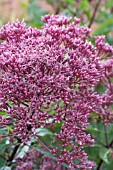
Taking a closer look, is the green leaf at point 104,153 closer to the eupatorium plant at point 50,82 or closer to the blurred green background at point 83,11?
the eupatorium plant at point 50,82

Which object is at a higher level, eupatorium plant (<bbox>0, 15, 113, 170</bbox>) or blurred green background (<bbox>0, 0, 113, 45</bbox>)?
blurred green background (<bbox>0, 0, 113, 45</bbox>)

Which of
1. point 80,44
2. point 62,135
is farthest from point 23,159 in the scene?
point 80,44

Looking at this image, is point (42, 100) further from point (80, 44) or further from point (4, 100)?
point (80, 44)

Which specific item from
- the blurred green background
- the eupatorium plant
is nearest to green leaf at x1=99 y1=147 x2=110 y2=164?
the eupatorium plant

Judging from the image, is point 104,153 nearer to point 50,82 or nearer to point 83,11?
point 50,82

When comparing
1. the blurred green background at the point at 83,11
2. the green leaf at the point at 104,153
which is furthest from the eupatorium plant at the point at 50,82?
the blurred green background at the point at 83,11

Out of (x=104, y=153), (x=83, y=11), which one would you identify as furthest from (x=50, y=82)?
(x=83, y=11)

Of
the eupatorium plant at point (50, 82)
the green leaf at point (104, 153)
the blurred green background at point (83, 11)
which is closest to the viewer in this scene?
the eupatorium plant at point (50, 82)

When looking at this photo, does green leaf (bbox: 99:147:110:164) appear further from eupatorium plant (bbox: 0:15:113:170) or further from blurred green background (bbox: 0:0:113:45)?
blurred green background (bbox: 0:0:113:45)
